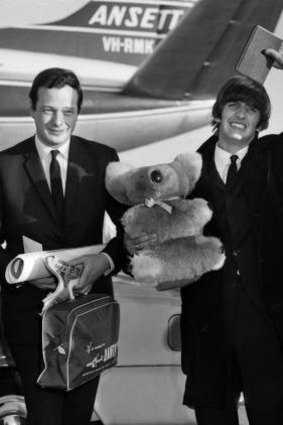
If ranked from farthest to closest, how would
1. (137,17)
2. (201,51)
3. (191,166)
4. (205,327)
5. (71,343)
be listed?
(201,51) < (137,17) < (205,327) < (191,166) < (71,343)

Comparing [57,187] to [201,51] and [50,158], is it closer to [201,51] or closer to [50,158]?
[50,158]

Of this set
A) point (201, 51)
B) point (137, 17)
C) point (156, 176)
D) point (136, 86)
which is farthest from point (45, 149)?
point (201, 51)

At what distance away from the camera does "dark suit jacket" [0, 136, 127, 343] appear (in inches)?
95.0

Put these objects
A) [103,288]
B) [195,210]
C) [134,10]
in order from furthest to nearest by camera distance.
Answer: [134,10]
[103,288]
[195,210]

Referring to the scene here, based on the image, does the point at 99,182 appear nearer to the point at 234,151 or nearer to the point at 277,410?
the point at 234,151

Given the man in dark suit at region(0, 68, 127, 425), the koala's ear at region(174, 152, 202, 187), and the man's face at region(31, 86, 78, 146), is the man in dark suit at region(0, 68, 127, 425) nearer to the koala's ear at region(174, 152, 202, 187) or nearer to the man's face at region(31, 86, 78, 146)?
the man's face at region(31, 86, 78, 146)

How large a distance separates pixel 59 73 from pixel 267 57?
2.55 feet

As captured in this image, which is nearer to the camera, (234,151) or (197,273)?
(197,273)

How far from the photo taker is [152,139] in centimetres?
324

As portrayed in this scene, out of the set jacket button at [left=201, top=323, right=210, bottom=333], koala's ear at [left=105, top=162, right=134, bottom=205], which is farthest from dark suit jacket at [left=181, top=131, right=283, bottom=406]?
koala's ear at [left=105, top=162, right=134, bottom=205]

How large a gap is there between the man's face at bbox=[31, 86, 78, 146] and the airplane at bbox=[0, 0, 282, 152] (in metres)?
0.60

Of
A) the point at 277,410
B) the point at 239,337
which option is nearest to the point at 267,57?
the point at 239,337

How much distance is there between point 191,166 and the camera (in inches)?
94.8

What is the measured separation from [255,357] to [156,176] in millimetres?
699
